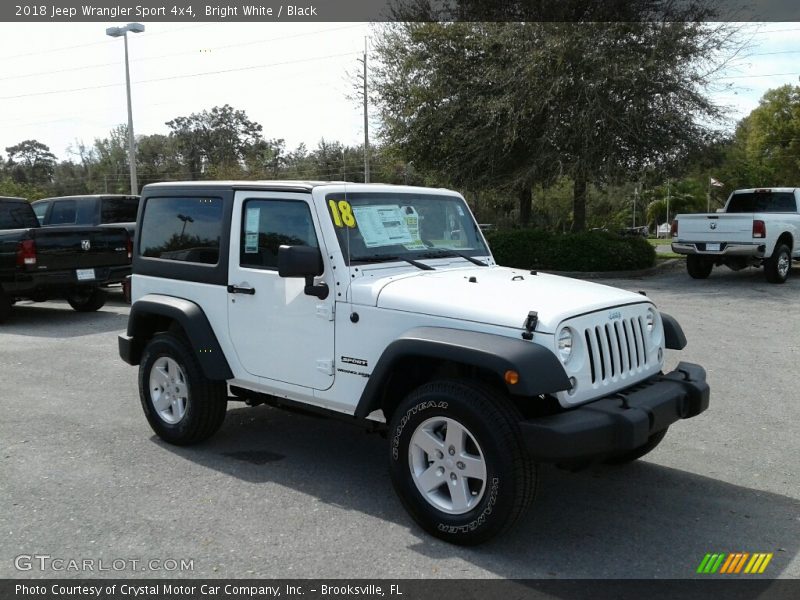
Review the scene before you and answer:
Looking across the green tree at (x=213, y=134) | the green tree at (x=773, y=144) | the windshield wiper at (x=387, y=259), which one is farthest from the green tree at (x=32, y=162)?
the windshield wiper at (x=387, y=259)

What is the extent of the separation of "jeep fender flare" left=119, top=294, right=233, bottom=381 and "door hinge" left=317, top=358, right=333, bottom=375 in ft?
2.90

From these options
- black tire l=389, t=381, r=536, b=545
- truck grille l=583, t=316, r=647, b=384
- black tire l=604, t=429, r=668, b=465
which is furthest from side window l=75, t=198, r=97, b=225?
truck grille l=583, t=316, r=647, b=384

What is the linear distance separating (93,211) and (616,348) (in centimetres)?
1214

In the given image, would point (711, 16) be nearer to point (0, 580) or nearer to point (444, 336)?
point (444, 336)

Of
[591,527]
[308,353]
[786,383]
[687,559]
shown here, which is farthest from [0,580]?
[786,383]

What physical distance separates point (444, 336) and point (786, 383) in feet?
16.3

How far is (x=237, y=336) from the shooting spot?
497 cm

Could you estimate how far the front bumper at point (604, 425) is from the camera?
339 centimetres

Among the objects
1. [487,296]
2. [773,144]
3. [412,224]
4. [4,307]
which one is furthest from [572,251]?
[773,144]

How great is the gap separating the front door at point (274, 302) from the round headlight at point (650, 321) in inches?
75.3

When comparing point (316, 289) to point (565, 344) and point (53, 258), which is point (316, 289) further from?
point (53, 258)

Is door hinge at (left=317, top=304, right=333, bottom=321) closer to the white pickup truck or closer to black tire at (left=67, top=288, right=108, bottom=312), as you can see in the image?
black tire at (left=67, top=288, right=108, bottom=312)

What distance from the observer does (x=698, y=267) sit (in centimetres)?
1656

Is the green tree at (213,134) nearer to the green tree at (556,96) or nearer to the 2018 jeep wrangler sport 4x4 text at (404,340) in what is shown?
the green tree at (556,96)
